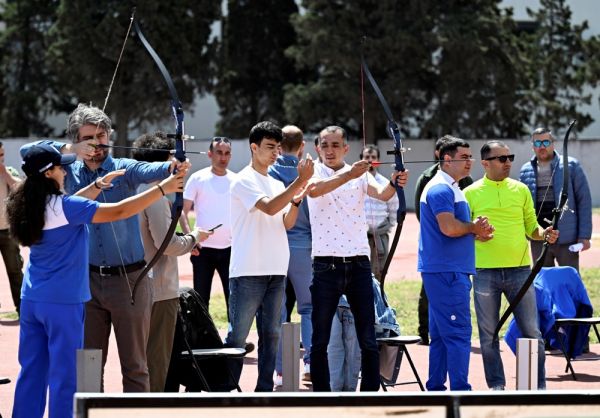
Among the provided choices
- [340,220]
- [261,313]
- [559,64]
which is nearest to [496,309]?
[340,220]

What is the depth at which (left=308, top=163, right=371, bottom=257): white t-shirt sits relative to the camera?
790 cm

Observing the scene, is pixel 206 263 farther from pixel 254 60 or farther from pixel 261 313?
pixel 254 60

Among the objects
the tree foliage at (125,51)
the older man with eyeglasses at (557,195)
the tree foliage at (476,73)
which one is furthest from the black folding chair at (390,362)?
the tree foliage at (125,51)

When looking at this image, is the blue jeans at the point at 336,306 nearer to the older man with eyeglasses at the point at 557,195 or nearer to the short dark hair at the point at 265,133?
the short dark hair at the point at 265,133

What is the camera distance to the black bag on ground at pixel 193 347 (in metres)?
8.01

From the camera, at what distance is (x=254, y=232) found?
7969 mm

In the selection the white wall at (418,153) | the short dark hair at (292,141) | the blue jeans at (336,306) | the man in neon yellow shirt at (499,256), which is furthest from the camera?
the white wall at (418,153)

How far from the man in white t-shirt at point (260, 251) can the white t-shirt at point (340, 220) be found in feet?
0.61

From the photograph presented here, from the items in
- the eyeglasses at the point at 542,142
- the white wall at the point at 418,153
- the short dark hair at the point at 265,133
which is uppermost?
the white wall at the point at 418,153

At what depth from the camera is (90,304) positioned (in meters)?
7.05

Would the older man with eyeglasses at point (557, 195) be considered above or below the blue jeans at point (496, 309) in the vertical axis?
above

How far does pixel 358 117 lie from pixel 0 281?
25.5 meters

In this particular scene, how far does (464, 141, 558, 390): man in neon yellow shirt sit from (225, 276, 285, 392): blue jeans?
162cm

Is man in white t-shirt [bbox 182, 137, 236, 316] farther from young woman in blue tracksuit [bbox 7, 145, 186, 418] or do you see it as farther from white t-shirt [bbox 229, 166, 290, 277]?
young woman in blue tracksuit [bbox 7, 145, 186, 418]
